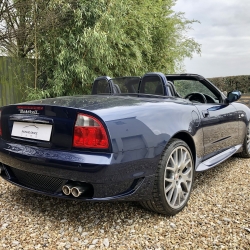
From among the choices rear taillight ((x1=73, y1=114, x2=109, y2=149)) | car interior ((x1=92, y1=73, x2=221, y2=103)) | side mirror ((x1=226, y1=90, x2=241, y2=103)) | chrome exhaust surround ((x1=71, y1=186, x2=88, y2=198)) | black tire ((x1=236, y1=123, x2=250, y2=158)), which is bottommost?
black tire ((x1=236, y1=123, x2=250, y2=158))

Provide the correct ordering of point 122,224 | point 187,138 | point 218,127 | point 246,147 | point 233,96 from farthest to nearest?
point 246,147 → point 233,96 → point 218,127 → point 187,138 → point 122,224

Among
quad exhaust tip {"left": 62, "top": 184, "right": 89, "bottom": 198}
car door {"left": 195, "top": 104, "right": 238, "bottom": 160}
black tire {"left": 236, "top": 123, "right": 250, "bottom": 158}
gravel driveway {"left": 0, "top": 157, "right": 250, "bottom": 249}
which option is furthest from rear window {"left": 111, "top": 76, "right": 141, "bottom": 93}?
black tire {"left": 236, "top": 123, "right": 250, "bottom": 158}

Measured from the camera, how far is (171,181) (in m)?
2.01

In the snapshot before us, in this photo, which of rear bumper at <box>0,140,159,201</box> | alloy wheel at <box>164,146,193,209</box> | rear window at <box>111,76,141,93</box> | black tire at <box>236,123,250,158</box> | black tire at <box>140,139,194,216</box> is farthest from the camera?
black tire at <box>236,123,250,158</box>

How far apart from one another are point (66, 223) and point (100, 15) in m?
4.71

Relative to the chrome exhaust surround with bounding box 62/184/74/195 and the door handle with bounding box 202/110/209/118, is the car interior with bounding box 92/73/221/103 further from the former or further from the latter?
the chrome exhaust surround with bounding box 62/184/74/195

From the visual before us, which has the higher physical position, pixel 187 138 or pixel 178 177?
pixel 187 138

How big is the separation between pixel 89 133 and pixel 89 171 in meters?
0.23

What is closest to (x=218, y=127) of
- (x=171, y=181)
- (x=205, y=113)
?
(x=205, y=113)

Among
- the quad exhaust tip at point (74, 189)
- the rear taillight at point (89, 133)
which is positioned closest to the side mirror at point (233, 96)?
the rear taillight at point (89, 133)

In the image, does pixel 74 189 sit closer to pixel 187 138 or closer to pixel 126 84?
pixel 187 138

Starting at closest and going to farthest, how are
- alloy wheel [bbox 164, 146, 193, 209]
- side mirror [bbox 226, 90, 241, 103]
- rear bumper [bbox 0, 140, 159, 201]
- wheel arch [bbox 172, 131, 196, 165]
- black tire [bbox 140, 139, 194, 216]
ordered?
rear bumper [bbox 0, 140, 159, 201], black tire [bbox 140, 139, 194, 216], alloy wheel [bbox 164, 146, 193, 209], wheel arch [bbox 172, 131, 196, 165], side mirror [bbox 226, 90, 241, 103]

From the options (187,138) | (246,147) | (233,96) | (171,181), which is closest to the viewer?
(171,181)

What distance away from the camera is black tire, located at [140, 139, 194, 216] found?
1879mm
